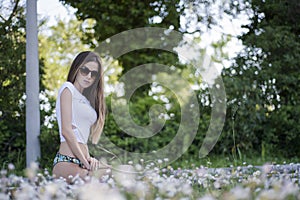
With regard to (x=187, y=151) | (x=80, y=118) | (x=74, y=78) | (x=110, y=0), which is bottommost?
(x=187, y=151)

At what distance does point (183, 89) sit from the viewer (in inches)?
304

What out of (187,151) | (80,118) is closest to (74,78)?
(80,118)

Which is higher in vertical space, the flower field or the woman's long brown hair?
the woman's long brown hair

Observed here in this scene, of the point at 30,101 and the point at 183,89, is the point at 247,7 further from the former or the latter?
the point at 30,101

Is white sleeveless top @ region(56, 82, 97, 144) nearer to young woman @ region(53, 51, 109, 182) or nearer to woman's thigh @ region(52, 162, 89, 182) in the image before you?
young woman @ region(53, 51, 109, 182)

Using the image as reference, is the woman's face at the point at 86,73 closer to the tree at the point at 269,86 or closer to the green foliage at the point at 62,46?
the tree at the point at 269,86

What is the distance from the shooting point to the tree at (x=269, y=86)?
19.3ft

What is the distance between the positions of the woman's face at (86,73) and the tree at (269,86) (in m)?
2.93

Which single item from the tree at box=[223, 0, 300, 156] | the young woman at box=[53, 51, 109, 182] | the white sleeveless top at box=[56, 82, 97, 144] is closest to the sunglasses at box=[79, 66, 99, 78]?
the young woman at box=[53, 51, 109, 182]

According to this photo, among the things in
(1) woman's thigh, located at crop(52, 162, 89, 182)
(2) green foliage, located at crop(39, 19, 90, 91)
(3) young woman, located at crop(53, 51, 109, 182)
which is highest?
(2) green foliage, located at crop(39, 19, 90, 91)

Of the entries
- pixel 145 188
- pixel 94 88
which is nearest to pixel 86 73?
pixel 94 88

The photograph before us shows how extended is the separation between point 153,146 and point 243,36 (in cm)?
202

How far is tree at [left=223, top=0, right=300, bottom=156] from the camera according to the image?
5887mm

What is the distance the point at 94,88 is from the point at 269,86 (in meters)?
3.33
